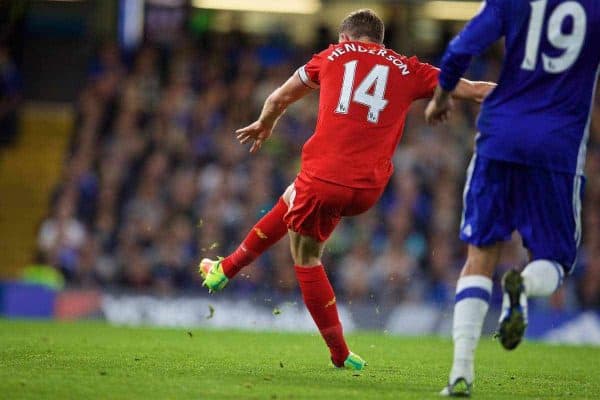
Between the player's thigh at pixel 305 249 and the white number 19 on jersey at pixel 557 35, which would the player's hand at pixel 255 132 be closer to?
the player's thigh at pixel 305 249

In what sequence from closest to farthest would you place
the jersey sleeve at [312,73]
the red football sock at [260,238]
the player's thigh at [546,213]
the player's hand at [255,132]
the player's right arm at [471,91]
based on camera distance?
1. the player's thigh at [546,213]
2. the player's right arm at [471,91]
3. the jersey sleeve at [312,73]
4. the player's hand at [255,132]
5. the red football sock at [260,238]

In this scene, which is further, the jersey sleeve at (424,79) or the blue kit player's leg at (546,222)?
the jersey sleeve at (424,79)

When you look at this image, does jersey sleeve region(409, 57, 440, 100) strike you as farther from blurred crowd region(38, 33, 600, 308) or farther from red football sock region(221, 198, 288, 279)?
blurred crowd region(38, 33, 600, 308)

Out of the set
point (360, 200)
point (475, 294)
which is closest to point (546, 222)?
point (475, 294)

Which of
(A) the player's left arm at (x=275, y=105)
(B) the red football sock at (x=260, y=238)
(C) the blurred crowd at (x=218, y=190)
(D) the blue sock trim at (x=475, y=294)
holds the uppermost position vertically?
(A) the player's left arm at (x=275, y=105)

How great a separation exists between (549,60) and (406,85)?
56.2 inches

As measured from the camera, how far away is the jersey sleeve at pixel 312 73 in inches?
297

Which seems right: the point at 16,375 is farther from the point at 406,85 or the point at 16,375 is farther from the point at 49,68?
the point at 49,68

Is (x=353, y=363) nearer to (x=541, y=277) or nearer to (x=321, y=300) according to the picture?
(x=321, y=300)

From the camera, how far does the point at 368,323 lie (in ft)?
48.6

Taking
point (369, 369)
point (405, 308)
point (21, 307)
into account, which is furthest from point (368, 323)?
point (369, 369)

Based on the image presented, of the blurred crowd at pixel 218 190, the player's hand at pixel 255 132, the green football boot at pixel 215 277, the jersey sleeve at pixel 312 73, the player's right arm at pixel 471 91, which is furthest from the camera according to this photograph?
the blurred crowd at pixel 218 190

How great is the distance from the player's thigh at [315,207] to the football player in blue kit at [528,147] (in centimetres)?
131

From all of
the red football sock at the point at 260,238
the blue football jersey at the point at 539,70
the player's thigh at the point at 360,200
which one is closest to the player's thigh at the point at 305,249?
the player's thigh at the point at 360,200
